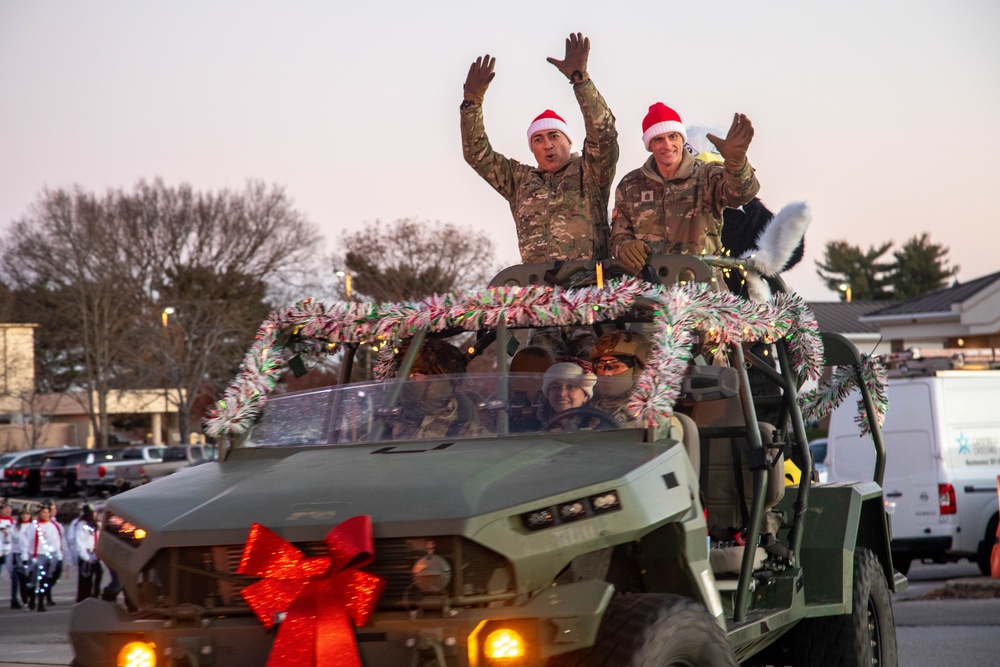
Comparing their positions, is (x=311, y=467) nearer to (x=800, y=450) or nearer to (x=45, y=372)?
(x=800, y=450)

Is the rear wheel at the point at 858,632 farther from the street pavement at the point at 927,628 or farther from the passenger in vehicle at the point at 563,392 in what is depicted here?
the passenger in vehicle at the point at 563,392

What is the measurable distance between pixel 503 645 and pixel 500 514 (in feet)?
1.43

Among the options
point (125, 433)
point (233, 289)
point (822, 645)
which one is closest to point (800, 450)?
point (822, 645)

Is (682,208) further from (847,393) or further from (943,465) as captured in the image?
(943,465)

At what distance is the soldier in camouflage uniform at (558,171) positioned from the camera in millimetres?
8789

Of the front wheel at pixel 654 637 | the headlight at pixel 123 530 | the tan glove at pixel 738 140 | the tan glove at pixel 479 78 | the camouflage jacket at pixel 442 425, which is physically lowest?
the front wheel at pixel 654 637

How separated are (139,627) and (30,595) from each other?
15.3m

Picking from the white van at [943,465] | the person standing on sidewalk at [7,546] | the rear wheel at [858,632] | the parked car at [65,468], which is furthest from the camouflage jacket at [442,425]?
the parked car at [65,468]

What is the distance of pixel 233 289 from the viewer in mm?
52344

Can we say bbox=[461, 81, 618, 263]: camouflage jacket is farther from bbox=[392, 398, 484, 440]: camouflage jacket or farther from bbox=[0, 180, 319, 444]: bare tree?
bbox=[0, 180, 319, 444]: bare tree

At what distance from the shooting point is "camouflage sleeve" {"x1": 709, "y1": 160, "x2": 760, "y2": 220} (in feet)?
27.0

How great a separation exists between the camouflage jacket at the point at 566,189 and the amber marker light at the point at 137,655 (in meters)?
4.34

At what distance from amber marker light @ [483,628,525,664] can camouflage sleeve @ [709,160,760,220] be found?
4160mm

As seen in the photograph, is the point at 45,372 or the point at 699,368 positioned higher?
the point at 45,372
